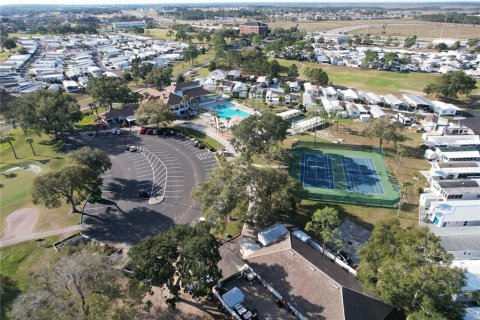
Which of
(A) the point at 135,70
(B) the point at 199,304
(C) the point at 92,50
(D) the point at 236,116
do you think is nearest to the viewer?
(B) the point at 199,304

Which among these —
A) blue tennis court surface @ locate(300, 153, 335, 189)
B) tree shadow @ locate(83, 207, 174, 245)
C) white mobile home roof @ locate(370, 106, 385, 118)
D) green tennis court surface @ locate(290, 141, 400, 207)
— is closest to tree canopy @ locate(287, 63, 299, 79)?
white mobile home roof @ locate(370, 106, 385, 118)

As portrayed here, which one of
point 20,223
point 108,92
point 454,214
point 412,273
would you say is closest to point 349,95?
point 454,214

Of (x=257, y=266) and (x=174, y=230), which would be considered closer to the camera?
(x=174, y=230)

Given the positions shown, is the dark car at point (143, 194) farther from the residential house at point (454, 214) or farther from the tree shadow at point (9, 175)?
the residential house at point (454, 214)

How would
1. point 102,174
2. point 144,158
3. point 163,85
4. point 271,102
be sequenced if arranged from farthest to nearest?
1. point 163,85
2. point 271,102
3. point 144,158
4. point 102,174

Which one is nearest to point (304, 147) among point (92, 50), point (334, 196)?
point (334, 196)

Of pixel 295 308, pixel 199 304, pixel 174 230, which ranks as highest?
pixel 174 230

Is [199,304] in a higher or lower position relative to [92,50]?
lower

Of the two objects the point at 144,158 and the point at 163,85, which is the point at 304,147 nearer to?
the point at 144,158

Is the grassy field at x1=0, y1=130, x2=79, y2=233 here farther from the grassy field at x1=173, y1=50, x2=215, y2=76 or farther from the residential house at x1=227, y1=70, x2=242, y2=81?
the grassy field at x1=173, y1=50, x2=215, y2=76
